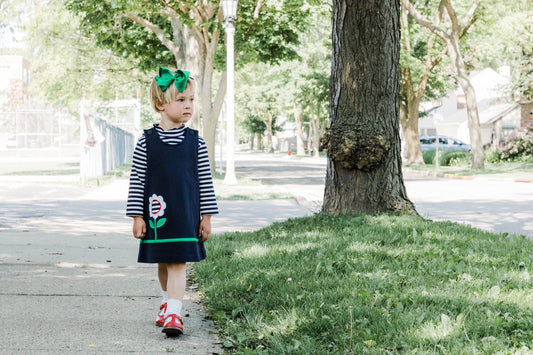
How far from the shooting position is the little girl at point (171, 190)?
4031mm

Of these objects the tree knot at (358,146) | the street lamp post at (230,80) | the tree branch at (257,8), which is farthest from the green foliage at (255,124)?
the tree knot at (358,146)

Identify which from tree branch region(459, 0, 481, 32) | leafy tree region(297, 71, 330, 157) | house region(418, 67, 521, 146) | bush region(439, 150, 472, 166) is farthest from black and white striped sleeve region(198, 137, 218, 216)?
house region(418, 67, 521, 146)

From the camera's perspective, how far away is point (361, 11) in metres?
7.91

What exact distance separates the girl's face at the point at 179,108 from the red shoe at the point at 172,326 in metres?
1.18

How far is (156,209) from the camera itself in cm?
404

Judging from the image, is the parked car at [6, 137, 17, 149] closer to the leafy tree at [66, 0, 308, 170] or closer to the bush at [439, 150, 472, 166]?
the leafy tree at [66, 0, 308, 170]

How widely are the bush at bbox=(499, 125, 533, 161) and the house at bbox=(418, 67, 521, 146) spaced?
12.6m

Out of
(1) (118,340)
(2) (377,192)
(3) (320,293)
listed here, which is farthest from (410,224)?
(1) (118,340)

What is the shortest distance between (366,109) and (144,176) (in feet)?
A: 14.3

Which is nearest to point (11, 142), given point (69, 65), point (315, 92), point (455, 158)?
point (69, 65)

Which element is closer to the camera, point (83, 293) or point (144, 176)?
point (144, 176)

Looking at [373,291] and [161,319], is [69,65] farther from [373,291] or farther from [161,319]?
[373,291]

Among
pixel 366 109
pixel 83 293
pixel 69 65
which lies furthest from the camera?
pixel 69 65

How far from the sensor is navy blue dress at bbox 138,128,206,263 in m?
4.03
